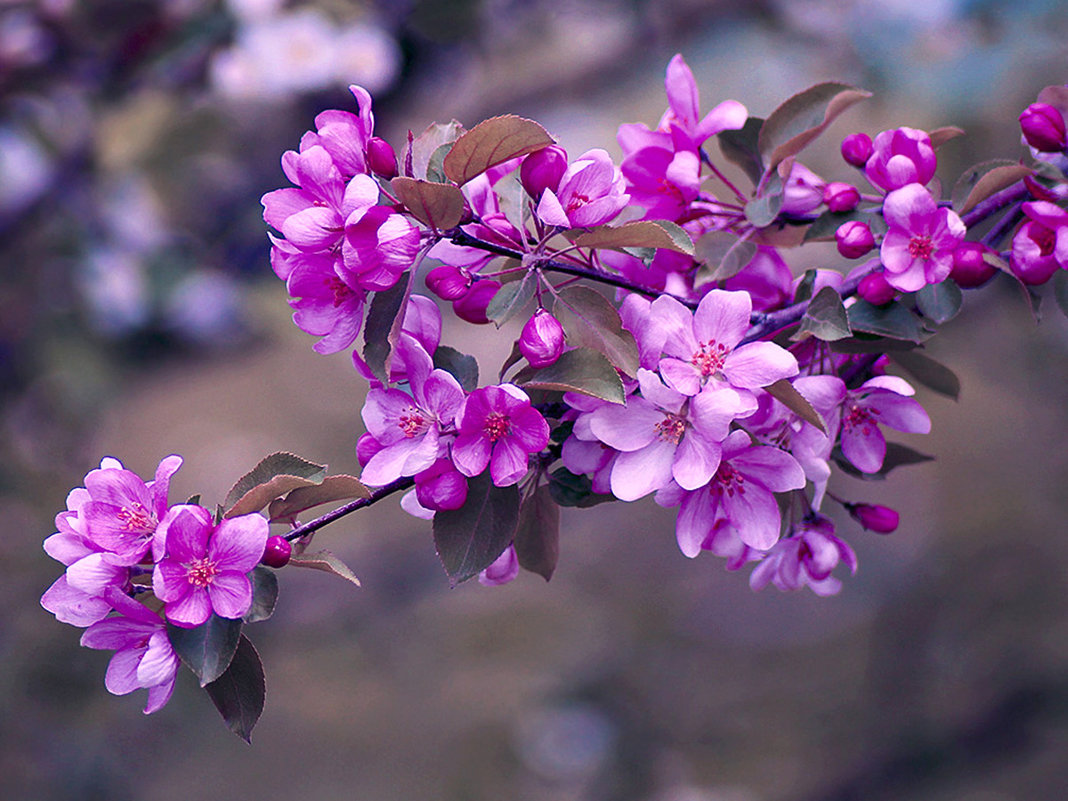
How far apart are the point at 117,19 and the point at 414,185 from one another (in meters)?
1.65

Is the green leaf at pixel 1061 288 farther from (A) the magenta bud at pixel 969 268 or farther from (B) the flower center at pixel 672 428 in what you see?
(B) the flower center at pixel 672 428

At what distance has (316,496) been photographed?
0.53 m

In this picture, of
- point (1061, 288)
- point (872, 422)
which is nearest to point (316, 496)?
point (872, 422)

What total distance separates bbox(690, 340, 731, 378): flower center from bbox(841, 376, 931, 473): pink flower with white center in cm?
12

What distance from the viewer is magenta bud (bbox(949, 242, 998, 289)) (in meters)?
0.58

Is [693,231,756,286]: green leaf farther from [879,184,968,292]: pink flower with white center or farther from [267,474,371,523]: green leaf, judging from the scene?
[267,474,371,523]: green leaf

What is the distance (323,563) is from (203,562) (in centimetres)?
6

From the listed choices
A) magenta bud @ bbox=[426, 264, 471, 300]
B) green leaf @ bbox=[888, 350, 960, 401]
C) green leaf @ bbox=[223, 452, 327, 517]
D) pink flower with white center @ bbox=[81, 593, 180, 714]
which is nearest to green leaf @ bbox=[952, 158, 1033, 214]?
green leaf @ bbox=[888, 350, 960, 401]

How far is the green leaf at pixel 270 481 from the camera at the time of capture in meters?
0.51

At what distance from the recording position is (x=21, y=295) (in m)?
2.20

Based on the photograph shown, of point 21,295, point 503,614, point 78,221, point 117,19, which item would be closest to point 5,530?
point 21,295

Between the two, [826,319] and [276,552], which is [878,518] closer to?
[826,319]

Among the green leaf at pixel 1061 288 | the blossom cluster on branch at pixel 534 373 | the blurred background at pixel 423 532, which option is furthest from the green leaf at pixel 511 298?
the blurred background at pixel 423 532

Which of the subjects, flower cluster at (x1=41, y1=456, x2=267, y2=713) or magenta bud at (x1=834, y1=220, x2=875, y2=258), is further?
magenta bud at (x1=834, y1=220, x2=875, y2=258)
